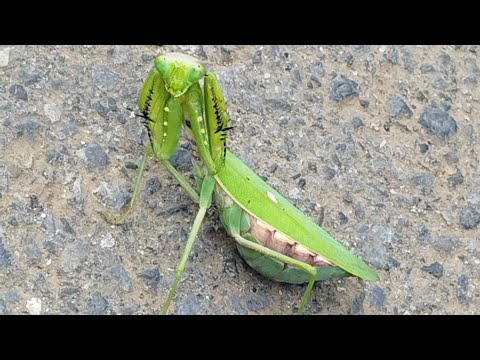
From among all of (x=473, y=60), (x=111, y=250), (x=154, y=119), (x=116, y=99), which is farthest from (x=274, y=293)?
(x=473, y=60)

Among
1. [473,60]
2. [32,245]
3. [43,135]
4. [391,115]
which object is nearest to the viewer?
[32,245]

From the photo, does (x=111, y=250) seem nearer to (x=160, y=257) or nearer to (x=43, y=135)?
(x=160, y=257)

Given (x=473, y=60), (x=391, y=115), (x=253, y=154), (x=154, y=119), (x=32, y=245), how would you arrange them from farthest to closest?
(x=473, y=60) < (x=391, y=115) < (x=253, y=154) < (x=32, y=245) < (x=154, y=119)

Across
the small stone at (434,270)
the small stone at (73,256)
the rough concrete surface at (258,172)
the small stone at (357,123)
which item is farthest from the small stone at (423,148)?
the small stone at (73,256)

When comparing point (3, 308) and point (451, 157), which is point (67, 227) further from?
point (451, 157)

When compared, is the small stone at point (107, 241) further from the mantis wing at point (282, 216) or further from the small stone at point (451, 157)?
the small stone at point (451, 157)

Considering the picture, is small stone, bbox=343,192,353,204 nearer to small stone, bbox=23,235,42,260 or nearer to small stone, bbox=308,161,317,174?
small stone, bbox=308,161,317,174
